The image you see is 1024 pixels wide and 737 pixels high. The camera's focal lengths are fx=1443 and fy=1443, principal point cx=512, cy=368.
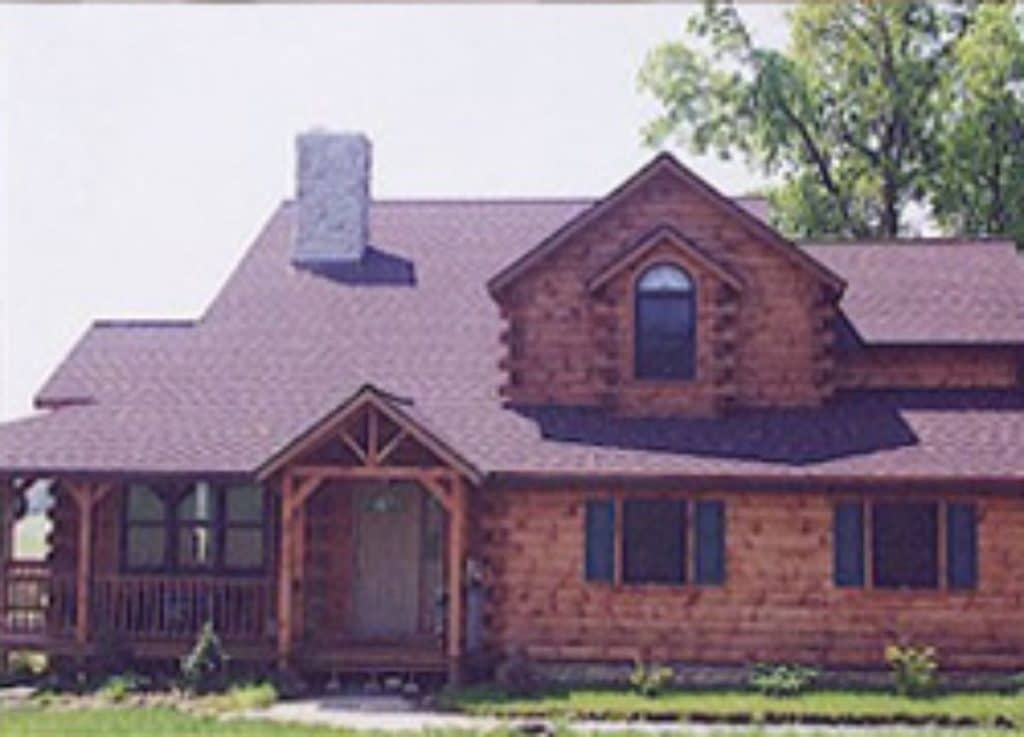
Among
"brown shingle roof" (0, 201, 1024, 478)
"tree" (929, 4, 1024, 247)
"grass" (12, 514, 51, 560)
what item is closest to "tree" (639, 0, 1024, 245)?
"tree" (929, 4, 1024, 247)

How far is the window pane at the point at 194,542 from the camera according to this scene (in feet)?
69.1

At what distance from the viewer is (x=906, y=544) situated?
19.4m

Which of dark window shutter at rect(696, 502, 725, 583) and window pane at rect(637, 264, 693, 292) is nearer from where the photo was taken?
dark window shutter at rect(696, 502, 725, 583)

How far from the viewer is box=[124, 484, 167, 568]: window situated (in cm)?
2111

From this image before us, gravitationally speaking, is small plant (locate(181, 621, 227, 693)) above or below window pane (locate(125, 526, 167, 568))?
below

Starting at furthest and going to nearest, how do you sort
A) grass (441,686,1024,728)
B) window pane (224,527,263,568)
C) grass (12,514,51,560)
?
grass (12,514,51,560), window pane (224,527,263,568), grass (441,686,1024,728)

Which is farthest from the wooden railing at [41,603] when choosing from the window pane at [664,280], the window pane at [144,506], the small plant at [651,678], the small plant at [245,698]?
the window pane at [664,280]

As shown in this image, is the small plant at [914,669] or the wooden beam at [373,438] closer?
the small plant at [914,669]

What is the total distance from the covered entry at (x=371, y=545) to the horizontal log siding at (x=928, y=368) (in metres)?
6.57

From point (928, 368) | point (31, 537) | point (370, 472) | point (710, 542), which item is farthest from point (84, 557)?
point (31, 537)

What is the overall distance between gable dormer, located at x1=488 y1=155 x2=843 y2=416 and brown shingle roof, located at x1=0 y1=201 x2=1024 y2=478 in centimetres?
51

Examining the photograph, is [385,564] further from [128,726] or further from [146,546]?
[128,726]

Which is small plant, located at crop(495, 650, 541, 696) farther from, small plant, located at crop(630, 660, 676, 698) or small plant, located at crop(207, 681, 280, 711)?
small plant, located at crop(207, 681, 280, 711)

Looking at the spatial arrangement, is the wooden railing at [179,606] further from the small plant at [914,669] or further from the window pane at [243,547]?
the small plant at [914,669]
